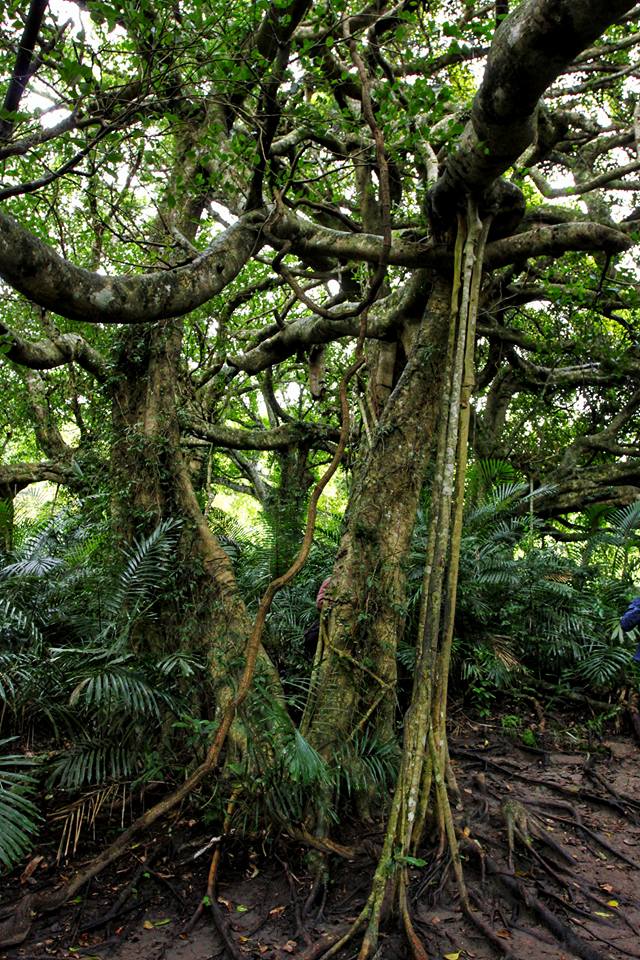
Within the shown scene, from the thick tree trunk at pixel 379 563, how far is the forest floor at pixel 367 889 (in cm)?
74

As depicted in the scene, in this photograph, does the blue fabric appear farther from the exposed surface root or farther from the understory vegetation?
the exposed surface root

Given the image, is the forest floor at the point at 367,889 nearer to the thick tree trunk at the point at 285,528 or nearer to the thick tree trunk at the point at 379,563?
the thick tree trunk at the point at 379,563

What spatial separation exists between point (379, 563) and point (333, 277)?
4.64 metres

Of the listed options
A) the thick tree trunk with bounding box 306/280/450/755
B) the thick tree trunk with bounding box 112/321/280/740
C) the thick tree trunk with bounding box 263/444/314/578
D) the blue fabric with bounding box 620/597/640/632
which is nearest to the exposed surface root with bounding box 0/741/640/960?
the thick tree trunk with bounding box 306/280/450/755

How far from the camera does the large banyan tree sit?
12.0 ft

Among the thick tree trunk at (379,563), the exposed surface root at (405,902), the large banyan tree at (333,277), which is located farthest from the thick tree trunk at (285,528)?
the exposed surface root at (405,902)

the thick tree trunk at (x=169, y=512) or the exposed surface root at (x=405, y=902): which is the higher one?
the thick tree trunk at (x=169, y=512)

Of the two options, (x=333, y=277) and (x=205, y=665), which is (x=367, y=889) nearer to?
(x=205, y=665)

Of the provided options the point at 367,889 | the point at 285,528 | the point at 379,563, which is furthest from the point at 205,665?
the point at 285,528

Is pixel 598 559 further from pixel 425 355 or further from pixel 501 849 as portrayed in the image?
pixel 501 849

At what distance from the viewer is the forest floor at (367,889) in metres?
3.37

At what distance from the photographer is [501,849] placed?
4090mm

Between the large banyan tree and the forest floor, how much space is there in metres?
0.18

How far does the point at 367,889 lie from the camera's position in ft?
12.5
